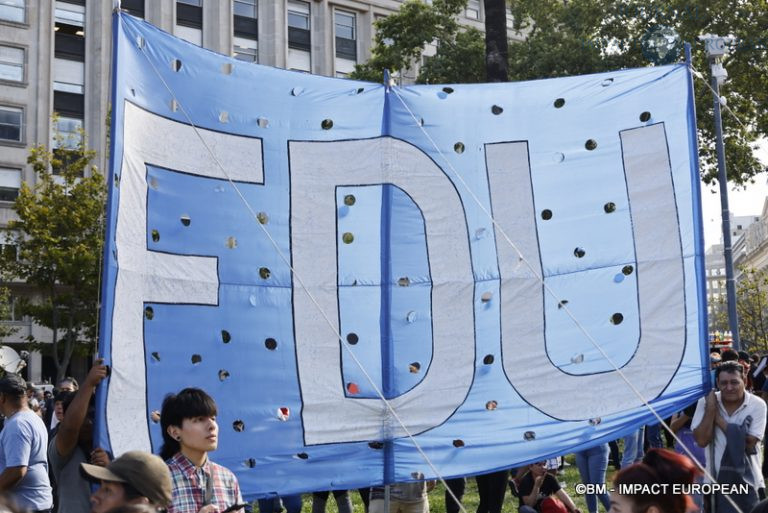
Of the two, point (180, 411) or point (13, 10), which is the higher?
point (13, 10)

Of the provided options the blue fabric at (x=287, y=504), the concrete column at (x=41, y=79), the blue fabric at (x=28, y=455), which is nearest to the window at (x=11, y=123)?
the concrete column at (x=41, y=79)

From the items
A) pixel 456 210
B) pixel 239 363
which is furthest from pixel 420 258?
pixel 239 363

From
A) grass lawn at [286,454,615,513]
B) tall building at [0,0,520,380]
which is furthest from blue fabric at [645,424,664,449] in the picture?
tall building at [0,0,520,380]

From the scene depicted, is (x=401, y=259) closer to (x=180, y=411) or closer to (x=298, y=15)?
(x=180, y=411)

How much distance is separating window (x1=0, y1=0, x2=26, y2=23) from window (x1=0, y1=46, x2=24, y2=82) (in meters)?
1.15

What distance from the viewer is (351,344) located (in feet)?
21.1

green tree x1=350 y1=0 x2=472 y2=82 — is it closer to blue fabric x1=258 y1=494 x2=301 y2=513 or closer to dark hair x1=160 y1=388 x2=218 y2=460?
blue fabric x1=258 y1=494 x2=301 y2=513

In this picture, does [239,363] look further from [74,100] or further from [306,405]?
[74,100]

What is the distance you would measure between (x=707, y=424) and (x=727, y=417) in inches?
6.6

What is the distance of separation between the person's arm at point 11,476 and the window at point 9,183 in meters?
33.0

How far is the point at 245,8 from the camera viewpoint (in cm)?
4372

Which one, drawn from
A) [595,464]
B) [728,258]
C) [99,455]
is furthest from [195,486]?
[728,258]

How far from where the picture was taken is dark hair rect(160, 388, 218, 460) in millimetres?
4656

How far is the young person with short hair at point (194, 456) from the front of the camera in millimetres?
4477
